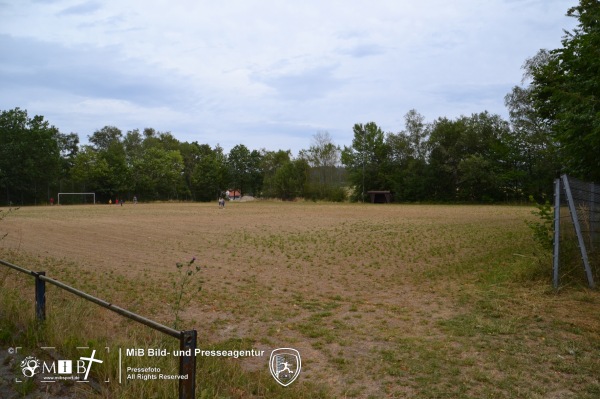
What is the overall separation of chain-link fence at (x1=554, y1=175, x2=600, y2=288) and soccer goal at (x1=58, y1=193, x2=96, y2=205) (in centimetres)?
6456

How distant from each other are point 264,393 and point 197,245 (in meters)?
11.4

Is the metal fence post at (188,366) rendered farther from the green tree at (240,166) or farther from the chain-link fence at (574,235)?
the green tree at (240,166)

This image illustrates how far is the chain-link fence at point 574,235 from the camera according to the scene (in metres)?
7.50

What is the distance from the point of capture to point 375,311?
689cm

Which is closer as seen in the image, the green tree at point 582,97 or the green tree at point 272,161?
the green tree at point 582,97

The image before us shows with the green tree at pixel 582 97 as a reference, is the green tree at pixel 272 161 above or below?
above

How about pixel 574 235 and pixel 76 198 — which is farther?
pixel 76 198

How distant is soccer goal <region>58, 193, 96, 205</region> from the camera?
204ft

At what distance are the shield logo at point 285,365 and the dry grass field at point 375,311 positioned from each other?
96mm

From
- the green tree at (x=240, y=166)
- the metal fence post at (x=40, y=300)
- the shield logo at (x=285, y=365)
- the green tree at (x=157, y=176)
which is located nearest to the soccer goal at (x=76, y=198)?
the green tree at (x=157, y=176)

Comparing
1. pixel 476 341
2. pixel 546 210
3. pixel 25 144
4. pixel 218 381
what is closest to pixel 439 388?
pixel 476 341

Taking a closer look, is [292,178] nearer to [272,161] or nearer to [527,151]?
[272,161]

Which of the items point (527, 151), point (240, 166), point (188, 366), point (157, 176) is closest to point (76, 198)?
point (157, 176)

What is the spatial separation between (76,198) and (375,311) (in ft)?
214
